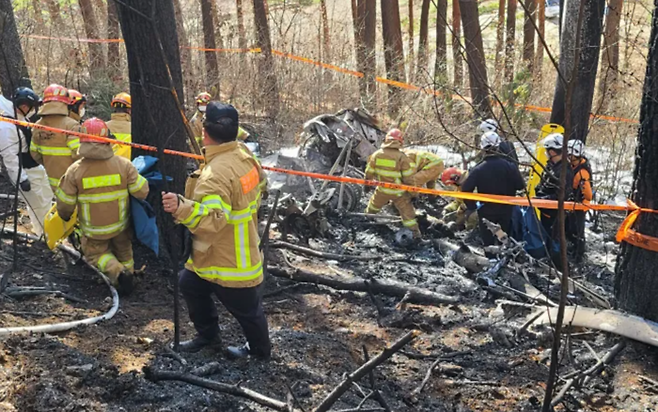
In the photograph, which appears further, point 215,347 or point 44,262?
point 44,262

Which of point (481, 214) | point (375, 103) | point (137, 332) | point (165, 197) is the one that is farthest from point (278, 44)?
point (165, 197)

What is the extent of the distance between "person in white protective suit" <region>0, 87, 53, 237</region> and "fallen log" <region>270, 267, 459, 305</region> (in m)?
2.61

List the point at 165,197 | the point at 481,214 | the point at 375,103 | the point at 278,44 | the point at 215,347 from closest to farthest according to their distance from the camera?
the point at 165,197 → the point at 215,347 → the point at 481,214 → the point at 375,103 → the point at 278,44

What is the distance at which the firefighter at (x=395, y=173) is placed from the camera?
8.17 m

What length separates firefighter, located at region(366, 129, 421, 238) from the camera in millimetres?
8172

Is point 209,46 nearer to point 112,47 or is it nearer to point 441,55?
point 112,47

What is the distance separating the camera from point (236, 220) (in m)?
4.01

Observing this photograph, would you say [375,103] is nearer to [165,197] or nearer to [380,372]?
[380,372]

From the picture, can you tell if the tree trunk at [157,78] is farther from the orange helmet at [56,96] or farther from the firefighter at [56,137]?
the orange helmet at [56,96]

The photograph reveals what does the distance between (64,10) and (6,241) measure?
1038cm

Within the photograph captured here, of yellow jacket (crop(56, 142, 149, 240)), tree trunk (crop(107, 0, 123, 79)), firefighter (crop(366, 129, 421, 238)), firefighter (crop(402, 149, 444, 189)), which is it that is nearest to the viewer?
yellow jacket (crop(56, 142, 149, 240))

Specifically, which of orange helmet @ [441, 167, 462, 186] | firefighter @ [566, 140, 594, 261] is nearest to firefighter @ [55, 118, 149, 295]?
orange helmet @ [441, 167, 462, 186]

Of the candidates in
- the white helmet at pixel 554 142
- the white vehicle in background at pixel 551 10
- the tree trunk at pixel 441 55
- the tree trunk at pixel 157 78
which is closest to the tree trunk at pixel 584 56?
the white helmet at pixel 554 142

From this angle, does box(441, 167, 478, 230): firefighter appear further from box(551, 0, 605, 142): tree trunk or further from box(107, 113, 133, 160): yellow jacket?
box(107, 113, 133, 160): yellow jacket
